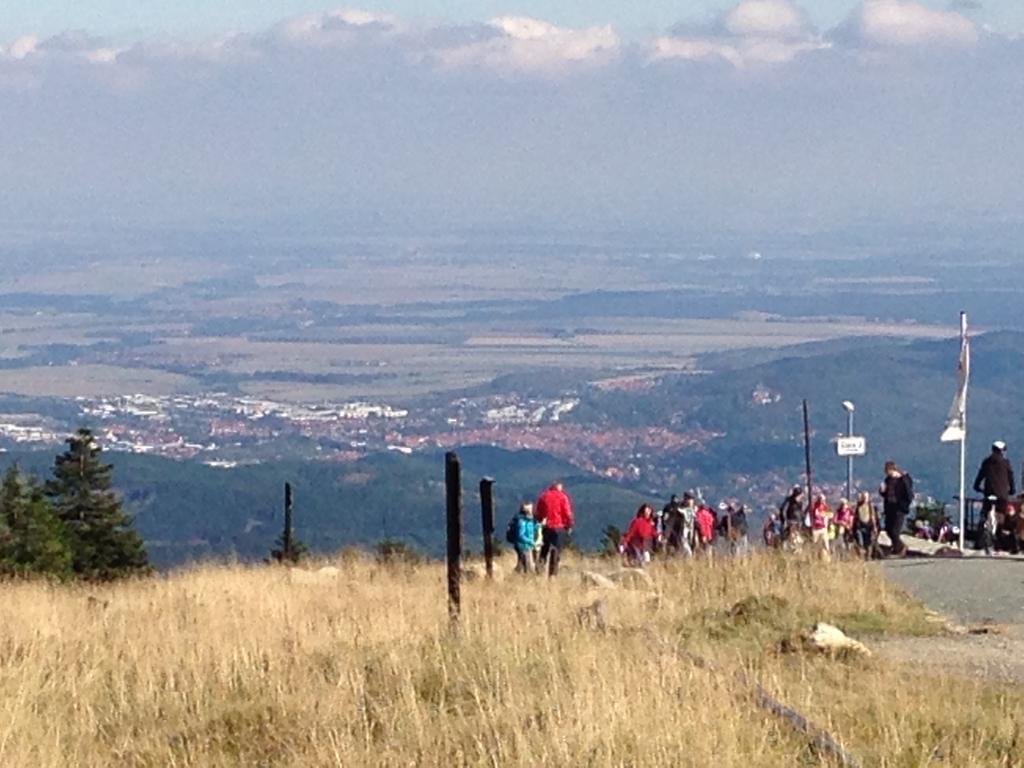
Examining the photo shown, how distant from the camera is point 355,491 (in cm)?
9206

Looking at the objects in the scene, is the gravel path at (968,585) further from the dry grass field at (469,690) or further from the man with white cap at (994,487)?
the man with white cap at (994,487)

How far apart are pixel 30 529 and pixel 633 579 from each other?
20.3 metres

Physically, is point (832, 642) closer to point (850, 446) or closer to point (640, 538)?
point (640, 538)

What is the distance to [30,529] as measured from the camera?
36.4 metres

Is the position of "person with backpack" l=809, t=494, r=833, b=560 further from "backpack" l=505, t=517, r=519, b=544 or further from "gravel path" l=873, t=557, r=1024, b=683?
"backpack" l=505, t=517, r=519, b=544

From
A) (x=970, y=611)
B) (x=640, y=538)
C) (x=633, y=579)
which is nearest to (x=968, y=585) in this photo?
(x=970, y=611)

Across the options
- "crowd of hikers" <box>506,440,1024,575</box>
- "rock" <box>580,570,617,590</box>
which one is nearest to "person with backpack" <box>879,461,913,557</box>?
"crowd of hikers" <box>506,440,1024,575</box>

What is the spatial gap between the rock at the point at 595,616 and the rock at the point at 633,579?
8.90 feet

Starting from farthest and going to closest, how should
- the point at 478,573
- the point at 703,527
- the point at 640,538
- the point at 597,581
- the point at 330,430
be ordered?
the point at 330,430, the point at 703,527, the point at 640,538, the point at 478,573, the point at 597,581

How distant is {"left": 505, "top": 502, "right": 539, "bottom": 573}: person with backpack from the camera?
73.6 ft

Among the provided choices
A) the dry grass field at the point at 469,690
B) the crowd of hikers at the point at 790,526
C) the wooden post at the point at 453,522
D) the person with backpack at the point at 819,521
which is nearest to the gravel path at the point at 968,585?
the crowd of hikers at the point at 790,526

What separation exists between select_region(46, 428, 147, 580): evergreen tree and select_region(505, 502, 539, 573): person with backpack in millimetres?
19307

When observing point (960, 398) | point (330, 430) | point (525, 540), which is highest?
point (960, 398)

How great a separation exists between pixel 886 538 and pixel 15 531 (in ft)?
55.3
